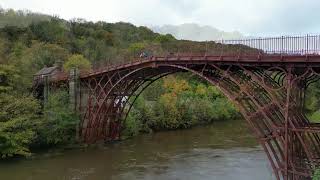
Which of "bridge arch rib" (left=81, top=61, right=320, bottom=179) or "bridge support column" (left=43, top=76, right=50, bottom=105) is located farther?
"bridge support column" (left=43, top=76, right=50, bottom=105)

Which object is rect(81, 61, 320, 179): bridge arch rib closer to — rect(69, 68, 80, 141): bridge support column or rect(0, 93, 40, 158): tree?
rect(69, 68, 80, 141): bridge support column

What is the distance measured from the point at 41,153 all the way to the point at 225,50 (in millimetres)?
18667

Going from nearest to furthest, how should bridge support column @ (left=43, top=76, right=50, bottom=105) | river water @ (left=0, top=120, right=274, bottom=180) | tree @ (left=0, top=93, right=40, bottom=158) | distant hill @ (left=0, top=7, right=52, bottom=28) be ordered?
1. river water @ (left=0, top=120, right=274, bottom=180)
2. tree @ (left=0, top=93, right=40, bottom=158)
3. bridge support column @ (left=43, top=76, right=50, bottom=105)
4. distant hill @ (left=0, top=7, right=52, bottom=28)

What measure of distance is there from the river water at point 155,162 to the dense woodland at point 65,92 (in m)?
2.25

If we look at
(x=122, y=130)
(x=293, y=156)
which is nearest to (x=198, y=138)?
(x=122, y=130)

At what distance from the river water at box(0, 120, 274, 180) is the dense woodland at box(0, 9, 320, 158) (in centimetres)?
225

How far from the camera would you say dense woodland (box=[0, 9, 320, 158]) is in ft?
124

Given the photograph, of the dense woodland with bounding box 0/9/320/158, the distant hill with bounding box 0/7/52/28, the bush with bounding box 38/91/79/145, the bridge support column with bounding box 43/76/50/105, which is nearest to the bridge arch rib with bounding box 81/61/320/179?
the dense woodland with bounding box 0/9/320/158

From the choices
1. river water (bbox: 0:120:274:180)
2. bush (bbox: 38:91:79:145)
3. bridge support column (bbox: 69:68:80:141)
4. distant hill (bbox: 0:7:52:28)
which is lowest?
river water (bbox: 0:120:274:180)

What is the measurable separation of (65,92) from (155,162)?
45.6ft

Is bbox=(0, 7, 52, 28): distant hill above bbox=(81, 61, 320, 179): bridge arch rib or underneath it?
above

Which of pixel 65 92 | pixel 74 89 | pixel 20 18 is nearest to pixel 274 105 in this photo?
pixel 74 89

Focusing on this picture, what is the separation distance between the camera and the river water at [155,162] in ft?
103

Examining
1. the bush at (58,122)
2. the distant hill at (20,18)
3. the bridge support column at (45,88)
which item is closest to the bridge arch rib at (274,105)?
the bush at (58,122)
